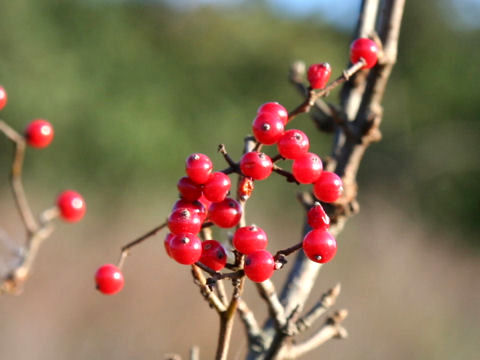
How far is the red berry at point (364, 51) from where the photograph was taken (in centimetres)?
130

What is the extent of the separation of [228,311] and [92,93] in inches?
392

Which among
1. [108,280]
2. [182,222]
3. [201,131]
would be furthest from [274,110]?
[201,131]

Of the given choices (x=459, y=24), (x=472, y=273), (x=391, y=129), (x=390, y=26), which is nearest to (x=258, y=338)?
(x=390, y=26)

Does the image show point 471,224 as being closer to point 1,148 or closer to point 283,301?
point 1,148

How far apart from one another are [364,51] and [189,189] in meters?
0.53

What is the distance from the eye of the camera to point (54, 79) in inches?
395

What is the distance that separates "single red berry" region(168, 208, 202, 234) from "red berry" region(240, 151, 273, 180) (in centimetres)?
12

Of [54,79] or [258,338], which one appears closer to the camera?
[258,338]

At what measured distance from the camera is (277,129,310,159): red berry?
107 cm

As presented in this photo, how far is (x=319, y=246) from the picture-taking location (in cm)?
102

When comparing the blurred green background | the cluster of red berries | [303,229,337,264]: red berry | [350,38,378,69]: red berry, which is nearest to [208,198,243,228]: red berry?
the cluster of red berries

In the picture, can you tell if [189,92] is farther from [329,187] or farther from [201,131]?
[329,187]

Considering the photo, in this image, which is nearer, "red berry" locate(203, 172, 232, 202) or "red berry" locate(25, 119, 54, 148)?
"red berry" locate(203, 172, 232, 202)

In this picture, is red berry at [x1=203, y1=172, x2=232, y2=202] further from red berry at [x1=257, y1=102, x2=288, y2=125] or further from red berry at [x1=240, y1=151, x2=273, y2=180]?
red berry at [x1=257, y1=102, x2=288, y2=125]
